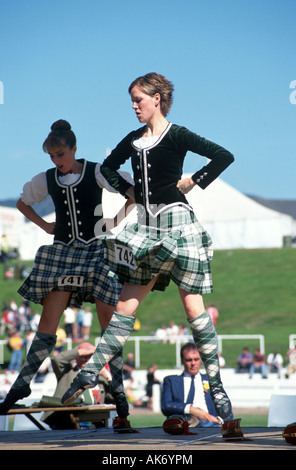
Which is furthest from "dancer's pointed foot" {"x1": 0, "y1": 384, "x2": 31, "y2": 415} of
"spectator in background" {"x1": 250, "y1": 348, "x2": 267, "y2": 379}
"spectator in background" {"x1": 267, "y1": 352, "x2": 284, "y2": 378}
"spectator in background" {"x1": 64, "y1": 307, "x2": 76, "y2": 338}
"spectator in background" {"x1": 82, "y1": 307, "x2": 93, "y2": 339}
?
"spectator in background" {"x1": 82, "y1": 307, "x2": 93, "y2": 339}

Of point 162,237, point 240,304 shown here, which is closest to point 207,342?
point 162,237

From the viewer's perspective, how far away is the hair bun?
18.9 feet

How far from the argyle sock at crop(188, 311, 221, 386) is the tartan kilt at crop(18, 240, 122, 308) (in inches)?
45.8

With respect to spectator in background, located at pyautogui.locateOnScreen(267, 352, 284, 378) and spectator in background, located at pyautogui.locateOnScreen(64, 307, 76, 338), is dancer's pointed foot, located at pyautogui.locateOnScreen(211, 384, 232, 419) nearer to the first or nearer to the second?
spectator in background, located at pyautogui.locateOnScreen(267, 352, 284, 378)

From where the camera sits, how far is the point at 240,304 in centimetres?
3641

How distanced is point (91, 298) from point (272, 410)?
2.13 m

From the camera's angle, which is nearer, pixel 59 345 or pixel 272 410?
pixel 272 410

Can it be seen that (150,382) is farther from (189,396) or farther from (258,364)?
(189,396)

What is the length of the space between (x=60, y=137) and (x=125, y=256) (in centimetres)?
156

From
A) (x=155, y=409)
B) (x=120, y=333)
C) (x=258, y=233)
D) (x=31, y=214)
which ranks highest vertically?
(x=258, y=233)

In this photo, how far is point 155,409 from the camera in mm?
16172
